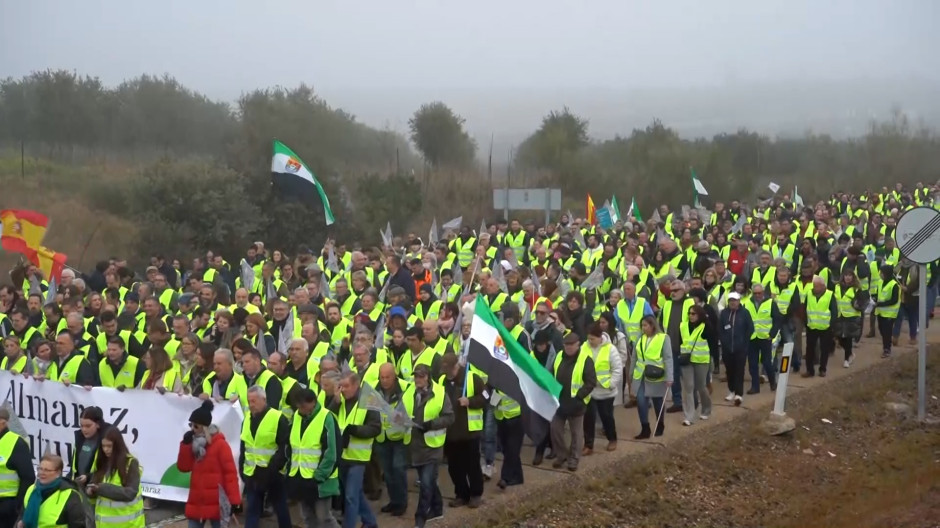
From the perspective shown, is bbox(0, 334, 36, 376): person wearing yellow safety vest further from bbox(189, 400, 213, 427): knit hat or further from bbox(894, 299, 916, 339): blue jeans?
bbox(894, 299, 916, 339): blue jeans

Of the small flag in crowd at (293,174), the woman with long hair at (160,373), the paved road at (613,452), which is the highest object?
the small flag in crowd at (293,174)

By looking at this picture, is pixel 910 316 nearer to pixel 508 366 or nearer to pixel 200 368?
pixel 508 366

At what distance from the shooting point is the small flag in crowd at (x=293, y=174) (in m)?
23.3

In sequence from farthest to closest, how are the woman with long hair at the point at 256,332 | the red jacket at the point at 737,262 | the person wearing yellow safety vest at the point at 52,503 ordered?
the red jacket at the point at 737,262
the woman with long hair at the point at 256,332
the person wearing yellow safety vest at the point at 52,503

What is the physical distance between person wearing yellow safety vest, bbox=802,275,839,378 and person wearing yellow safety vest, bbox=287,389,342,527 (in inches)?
382

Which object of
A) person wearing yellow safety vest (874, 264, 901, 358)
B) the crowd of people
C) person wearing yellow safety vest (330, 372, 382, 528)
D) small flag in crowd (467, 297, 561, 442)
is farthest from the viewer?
person wearing yellow safety vest (874, 264, 901, 358)

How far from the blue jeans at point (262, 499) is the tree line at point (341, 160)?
1850cm

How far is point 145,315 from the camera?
1409cm

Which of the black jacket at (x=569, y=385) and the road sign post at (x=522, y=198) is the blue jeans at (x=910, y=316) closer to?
the black jacket at (x=569, y=385)

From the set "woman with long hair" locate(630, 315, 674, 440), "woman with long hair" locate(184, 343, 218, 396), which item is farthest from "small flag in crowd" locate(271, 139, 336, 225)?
"woman with long hair" locate(184, 343, 218, 396)

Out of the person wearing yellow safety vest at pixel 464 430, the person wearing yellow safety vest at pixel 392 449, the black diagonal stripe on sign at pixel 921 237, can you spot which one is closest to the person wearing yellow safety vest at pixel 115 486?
the person wearing yellow safety vest at pixel 392 449

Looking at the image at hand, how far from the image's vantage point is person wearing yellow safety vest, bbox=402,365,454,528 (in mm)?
9883

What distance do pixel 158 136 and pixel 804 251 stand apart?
30.5 meters

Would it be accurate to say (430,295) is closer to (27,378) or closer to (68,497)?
(27,378)
